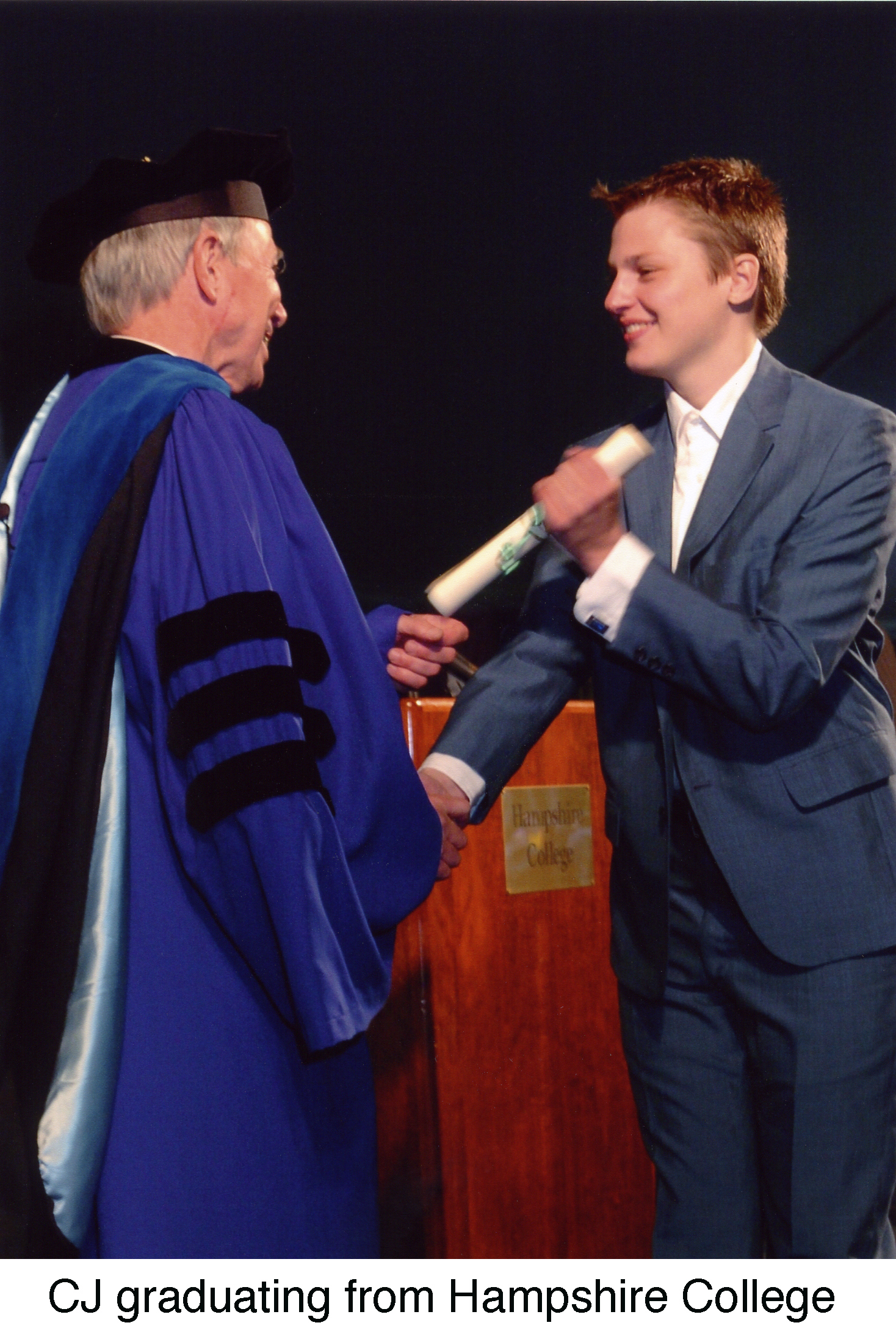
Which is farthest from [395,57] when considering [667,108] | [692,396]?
[692,396]

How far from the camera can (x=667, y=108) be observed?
108 inches

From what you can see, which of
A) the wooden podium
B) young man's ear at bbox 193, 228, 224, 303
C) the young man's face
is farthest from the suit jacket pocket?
young man's ear at bbox 193, 228, 224, 303

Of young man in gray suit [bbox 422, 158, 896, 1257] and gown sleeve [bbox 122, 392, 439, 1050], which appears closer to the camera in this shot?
gown sleeve [bbox 122, 392, 439, 1050]

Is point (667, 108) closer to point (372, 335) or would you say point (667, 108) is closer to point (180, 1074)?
point (372, 335)

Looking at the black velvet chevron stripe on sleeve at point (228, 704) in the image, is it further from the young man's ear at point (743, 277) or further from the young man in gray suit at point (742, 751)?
the young man's ear at point (743, 277)

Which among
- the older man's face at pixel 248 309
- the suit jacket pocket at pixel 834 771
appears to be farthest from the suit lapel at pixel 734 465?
the older man's face at pixel 248 309

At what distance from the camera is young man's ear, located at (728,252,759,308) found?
1.69 m

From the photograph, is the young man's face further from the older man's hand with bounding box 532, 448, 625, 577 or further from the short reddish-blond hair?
the older man's hand with bounding box 532, 448, 625, 577

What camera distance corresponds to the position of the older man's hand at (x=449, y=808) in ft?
5.85

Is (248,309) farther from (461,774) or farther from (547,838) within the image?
(547,838)

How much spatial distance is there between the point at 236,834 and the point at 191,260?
35.3 inches

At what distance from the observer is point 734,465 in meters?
1.59

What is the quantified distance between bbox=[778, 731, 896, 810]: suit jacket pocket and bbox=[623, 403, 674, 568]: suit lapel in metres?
0.36

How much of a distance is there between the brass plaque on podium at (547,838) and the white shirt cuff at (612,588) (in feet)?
3.08
